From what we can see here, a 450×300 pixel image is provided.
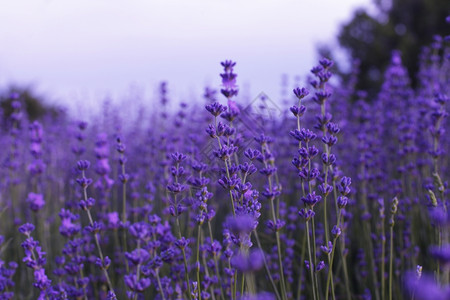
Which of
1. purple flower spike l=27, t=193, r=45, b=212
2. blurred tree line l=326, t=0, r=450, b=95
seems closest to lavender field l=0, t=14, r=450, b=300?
purple flower spike l=27, t=193, r=45, b=212

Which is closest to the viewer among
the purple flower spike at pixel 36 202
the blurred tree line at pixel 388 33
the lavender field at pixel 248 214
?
the lavender field at pixel 248 214

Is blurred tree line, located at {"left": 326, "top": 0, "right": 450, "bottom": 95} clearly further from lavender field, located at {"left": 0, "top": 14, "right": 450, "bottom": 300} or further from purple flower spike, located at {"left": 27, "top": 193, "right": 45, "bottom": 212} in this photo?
purple flower spike, located at {"left": 27, "top": 193, "right": 45, "bottom": 212}

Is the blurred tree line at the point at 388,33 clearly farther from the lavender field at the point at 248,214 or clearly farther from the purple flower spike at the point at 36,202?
the purple flower spike at the point at 36,202

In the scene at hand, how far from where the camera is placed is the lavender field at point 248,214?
1.74 meters

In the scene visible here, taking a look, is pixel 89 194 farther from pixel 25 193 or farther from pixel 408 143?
pixel 408 143

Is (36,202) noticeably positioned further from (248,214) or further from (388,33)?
(388,33)

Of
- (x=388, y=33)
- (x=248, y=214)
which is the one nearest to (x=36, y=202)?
(x=248, y=214)

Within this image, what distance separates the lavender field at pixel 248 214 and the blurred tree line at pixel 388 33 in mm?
10907

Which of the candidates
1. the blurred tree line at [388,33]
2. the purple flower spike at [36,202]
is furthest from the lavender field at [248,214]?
A: the blurred tree line at [388,33]

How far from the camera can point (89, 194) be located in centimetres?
421

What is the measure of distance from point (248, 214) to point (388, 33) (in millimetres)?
15755

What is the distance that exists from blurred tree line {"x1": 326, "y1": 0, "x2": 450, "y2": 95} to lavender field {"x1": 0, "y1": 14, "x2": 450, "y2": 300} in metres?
10.9

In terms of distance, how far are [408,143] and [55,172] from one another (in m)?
3.37

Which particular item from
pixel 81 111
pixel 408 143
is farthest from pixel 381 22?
pixel 408 143
